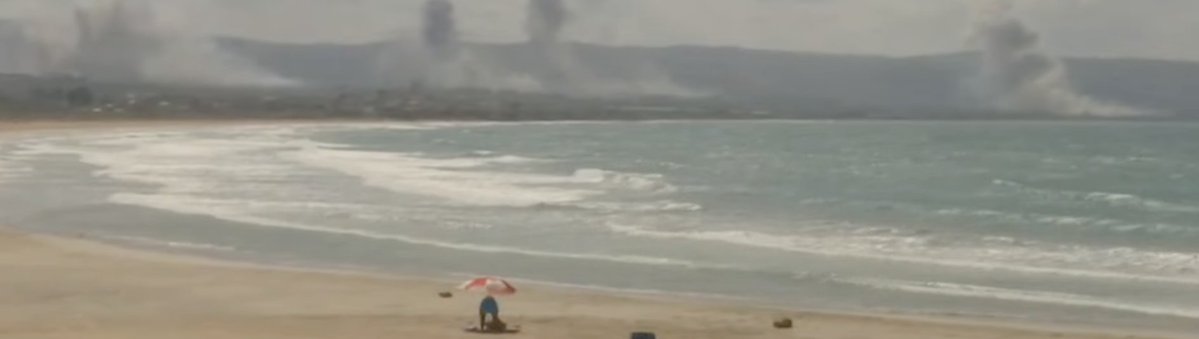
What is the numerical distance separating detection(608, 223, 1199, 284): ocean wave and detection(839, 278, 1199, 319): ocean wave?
2618 millimetres

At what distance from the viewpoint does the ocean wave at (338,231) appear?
28.5 meters

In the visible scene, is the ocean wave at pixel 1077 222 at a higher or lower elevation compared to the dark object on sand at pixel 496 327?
higher

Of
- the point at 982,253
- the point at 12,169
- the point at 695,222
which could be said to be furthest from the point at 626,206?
the point at 12,169

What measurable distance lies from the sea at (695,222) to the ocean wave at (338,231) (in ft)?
0.21

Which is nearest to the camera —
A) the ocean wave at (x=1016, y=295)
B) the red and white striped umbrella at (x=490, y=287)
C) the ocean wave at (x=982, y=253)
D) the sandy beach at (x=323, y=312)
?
the sandy beach at (x=323, y=312)

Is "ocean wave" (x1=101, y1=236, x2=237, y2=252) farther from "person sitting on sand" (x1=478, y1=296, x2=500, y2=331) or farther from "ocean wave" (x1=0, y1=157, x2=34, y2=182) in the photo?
"ocean wave" (x1=0, y1=157, x2=34, y2=182)

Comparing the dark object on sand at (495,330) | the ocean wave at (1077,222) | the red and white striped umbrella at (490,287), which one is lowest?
the dark object on sand at (495,330)

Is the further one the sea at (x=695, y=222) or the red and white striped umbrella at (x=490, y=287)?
the sea at (x=695, y=222)

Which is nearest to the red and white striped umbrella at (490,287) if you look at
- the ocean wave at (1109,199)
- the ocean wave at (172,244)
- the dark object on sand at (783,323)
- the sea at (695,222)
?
the dark object on sand at (783,323)

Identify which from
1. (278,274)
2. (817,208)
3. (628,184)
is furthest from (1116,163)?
(278,274)

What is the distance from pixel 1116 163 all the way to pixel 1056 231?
1511 inches

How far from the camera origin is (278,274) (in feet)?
83.0

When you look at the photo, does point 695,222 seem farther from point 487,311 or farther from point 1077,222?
point 487,311

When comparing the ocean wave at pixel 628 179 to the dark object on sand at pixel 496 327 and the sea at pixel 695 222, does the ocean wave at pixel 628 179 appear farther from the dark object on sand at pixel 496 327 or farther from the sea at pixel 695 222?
the dark object on sand at pixel 496 327
